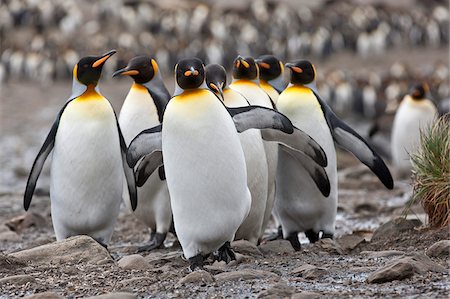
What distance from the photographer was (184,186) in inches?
212

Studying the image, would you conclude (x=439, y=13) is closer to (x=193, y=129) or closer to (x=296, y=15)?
(x=296, y=15)

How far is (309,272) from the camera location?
4863 millimetres

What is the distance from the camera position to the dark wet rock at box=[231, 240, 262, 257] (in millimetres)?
6012

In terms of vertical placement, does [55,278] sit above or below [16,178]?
above

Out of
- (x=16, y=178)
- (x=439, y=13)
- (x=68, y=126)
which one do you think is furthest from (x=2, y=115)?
(x=439, y=13)

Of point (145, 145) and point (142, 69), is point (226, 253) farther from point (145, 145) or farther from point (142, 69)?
point (142, 69)

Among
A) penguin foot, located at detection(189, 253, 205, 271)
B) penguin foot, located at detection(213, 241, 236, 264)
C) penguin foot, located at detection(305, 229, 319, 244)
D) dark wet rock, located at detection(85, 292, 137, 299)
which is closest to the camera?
dark wet rock, located at detection(85, 292, 137, 299)

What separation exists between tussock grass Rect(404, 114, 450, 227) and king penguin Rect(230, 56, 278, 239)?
3.39ft

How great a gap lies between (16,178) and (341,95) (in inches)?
484

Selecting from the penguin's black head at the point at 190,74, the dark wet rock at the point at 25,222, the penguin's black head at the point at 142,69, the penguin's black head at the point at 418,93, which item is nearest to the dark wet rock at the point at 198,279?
the penguin's black head at the point at 190,74

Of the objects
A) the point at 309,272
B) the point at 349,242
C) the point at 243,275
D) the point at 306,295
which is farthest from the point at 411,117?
the point at 306,295

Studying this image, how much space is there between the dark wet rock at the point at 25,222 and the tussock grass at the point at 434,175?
402cm

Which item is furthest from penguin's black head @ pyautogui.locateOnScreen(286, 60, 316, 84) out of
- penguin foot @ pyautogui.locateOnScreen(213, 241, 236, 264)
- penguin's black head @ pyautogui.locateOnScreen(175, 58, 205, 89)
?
penguin foot @ pyautogui.locateOnScreen(213, 241, 236, 264)

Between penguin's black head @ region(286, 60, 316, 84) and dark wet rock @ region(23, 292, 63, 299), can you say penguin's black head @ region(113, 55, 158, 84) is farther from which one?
dark wet rock @ region(23, 292, 63, 299)
